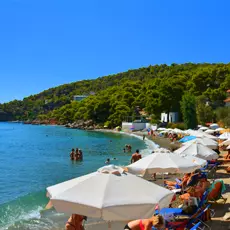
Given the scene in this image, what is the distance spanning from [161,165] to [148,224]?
4.98 meters

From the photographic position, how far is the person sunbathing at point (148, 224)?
5.34 meters

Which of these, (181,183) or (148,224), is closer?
(148,224)

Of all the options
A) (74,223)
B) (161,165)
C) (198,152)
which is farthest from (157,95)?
(74,223)

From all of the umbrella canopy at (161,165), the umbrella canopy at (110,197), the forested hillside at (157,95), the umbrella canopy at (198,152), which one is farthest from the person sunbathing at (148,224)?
the forested hillside at (157,95)

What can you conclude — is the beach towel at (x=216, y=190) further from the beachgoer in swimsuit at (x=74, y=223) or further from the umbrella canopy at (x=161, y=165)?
the beachgoer in swimsuit at (x=74, y=223)

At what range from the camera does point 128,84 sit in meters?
120

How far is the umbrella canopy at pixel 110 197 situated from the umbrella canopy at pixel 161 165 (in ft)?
12.9

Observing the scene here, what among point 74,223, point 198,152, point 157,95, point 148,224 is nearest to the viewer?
point 148,224

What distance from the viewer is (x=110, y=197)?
5480 millimetres

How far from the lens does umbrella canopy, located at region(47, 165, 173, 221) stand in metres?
5.29

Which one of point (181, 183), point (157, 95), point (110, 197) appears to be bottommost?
point (181, 183)

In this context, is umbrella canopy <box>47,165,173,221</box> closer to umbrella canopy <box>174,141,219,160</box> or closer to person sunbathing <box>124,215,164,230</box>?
person sunbathing <box>124,215,164,230</box>

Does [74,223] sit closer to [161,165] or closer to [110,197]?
[110,197]

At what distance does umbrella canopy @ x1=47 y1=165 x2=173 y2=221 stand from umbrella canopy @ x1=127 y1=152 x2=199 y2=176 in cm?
393
